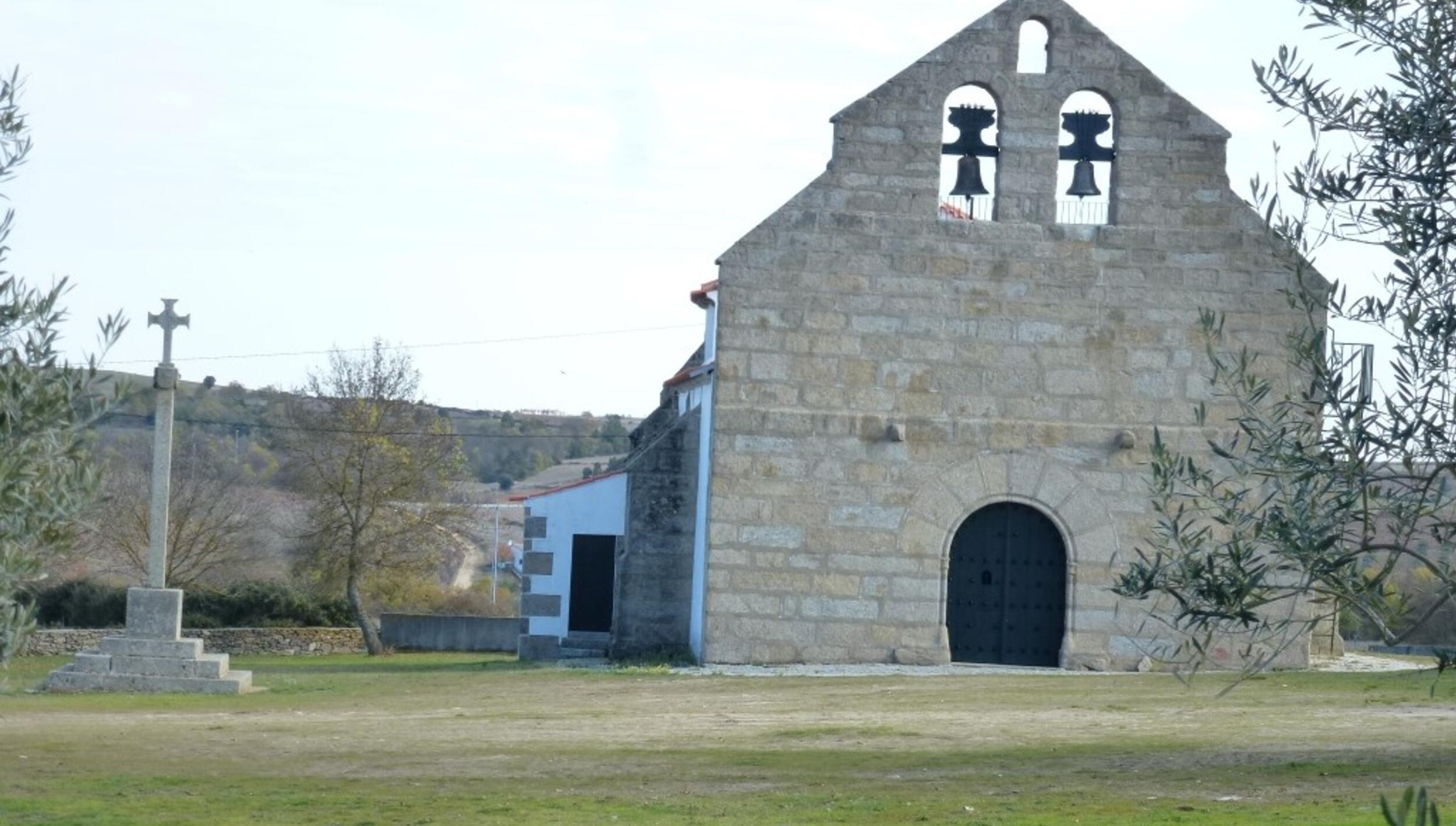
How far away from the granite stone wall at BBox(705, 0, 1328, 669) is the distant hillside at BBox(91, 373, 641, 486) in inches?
1744

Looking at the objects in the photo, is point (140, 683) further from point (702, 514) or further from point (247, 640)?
point (247, 640)

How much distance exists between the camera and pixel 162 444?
66.7ft

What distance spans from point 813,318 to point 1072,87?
402 centimetres

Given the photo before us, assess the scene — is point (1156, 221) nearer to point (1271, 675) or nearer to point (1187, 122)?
point (1187, 122)

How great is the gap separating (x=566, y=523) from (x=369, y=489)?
507 inches

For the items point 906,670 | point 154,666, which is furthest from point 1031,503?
point 154,666

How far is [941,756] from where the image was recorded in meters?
12.0

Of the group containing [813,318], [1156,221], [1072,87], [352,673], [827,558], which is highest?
[1072,87]

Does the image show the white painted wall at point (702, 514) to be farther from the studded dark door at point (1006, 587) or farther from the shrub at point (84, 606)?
the shrub at point (84, 606)

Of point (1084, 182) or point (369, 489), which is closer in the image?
point (1084, 182)

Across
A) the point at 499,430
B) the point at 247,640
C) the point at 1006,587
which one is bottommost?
the point at 247,640

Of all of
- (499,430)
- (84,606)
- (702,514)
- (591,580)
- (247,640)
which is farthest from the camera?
(499,430)

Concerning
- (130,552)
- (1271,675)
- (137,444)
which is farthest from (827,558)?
(137,444)

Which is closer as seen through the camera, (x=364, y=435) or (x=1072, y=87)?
(x=1072, y=87)
